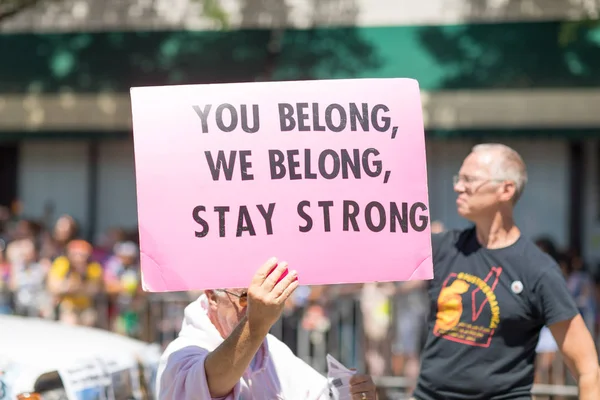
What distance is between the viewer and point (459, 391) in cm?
427

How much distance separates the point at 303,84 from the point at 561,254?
6.68 m

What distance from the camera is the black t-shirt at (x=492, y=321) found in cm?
418

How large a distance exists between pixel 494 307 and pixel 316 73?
23.7ft

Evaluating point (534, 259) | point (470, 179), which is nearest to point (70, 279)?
point (470, 179)

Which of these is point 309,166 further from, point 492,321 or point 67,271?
point 67,271

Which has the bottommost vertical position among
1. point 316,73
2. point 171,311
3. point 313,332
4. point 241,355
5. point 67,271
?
point 313,332

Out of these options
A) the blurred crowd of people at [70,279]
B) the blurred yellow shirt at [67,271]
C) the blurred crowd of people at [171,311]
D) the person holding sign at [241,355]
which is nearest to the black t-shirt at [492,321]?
the person holding sign at [241,355]

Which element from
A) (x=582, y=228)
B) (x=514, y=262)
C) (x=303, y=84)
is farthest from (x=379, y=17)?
(x=303, y=84)

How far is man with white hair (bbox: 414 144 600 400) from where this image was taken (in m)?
4.10

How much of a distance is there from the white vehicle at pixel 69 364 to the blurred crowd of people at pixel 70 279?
416cm

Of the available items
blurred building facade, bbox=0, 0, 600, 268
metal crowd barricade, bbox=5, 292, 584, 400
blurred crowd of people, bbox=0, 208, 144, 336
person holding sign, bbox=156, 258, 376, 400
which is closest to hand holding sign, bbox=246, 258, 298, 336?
person holding sign, bbox=156, 258, 376, 400

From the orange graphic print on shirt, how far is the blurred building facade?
239 inches

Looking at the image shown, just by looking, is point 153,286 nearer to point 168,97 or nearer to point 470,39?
point 168,97

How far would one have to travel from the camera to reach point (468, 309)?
4281mm
